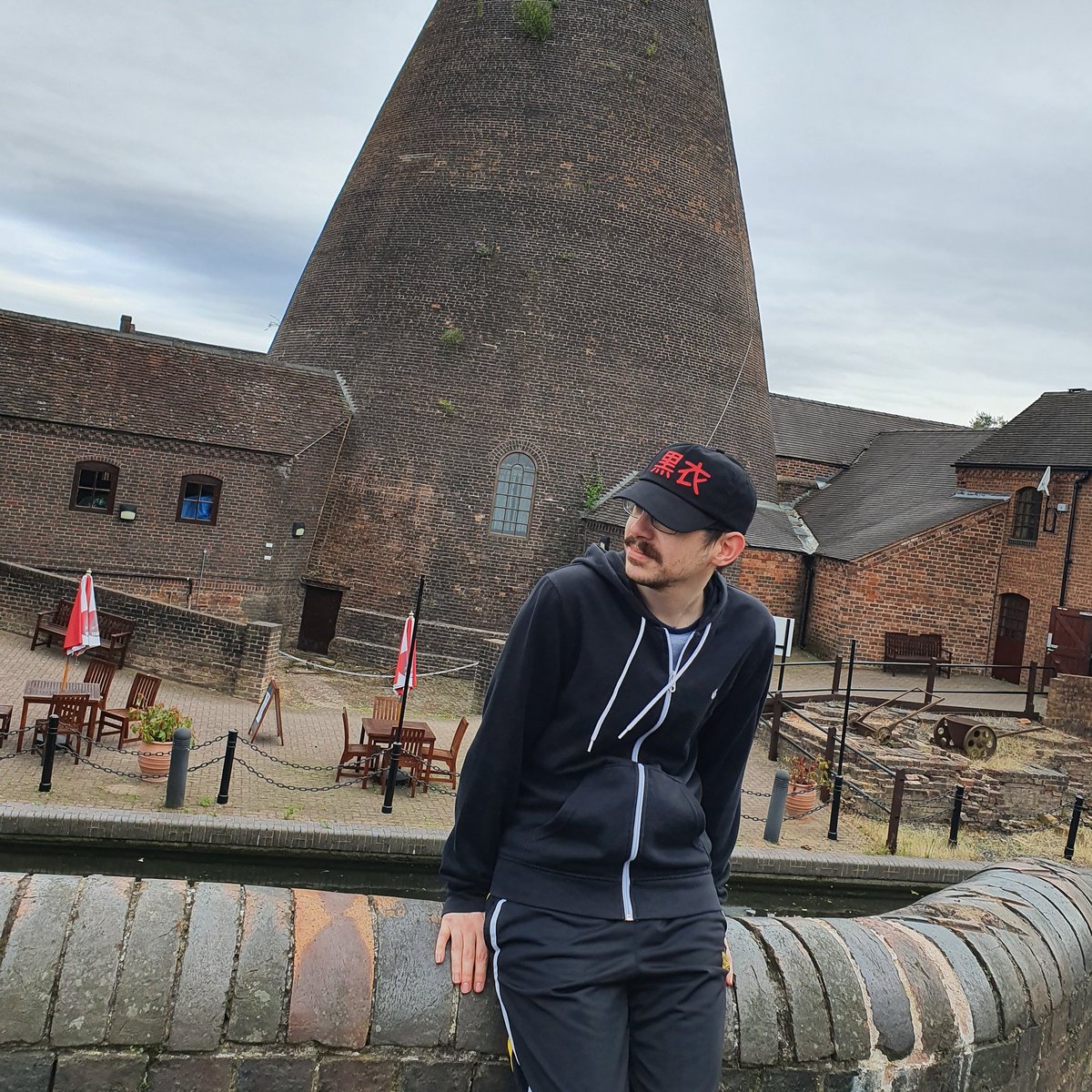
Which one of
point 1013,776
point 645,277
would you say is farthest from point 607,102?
point 1013,776

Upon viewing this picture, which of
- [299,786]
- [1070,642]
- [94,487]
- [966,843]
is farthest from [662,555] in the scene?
[1070,642]

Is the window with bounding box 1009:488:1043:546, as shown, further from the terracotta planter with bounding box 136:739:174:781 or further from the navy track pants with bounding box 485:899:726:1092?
the navy track pants with bounding box 485:899:726:1092

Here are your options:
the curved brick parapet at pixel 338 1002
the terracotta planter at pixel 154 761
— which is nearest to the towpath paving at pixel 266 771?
the terracotta planter at pixel 154 761

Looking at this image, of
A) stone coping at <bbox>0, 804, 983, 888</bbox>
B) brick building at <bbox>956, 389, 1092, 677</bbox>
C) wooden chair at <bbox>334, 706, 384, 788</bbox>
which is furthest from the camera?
brick building at <bbox>956, 389, 1092, 677</bbox>

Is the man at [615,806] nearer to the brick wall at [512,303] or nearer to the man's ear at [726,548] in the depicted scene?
the man's ear at [726,548]

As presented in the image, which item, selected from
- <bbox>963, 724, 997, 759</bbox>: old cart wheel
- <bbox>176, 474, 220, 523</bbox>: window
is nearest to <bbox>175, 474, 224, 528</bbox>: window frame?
<bbox>176, 474, 220, 523</bbox>: window

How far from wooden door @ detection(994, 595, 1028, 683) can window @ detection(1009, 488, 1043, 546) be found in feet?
4.81

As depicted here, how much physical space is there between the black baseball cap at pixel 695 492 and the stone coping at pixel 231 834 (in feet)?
25.5

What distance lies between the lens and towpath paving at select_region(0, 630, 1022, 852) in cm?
1134

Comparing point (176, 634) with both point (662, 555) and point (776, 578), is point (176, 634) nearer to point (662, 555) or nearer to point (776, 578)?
point (776, 578)

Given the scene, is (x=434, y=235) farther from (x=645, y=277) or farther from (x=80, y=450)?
(x=80, y=450)

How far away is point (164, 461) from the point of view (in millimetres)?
21562

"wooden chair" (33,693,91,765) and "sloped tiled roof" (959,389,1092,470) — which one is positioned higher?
"sloped tiled roof" (959,389,1092,470)

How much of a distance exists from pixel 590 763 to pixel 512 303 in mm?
21728
